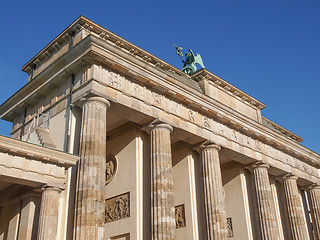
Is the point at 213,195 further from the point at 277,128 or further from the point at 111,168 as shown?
the point at 277,128

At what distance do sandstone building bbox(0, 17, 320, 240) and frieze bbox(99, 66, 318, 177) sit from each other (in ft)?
0.25

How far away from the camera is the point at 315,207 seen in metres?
31.8

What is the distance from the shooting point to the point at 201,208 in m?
22.5

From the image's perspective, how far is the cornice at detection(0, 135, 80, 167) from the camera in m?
13.3

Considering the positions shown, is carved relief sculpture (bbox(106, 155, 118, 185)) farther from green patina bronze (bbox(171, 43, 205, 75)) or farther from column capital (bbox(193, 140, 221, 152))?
green patina bronze (bbox(171, 43, 205, 75))

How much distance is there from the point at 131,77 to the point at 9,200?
8316 mm

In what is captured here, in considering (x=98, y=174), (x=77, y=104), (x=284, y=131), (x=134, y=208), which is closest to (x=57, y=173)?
(x=98, y=174)

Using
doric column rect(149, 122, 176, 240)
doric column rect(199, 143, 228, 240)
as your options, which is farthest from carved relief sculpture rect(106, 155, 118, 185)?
doric column rect(199, 143, 228, 240)

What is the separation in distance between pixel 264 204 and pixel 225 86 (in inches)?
340

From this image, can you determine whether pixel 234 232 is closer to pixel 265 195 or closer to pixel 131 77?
pixel 265 195

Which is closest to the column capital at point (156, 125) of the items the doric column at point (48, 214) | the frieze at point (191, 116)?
the frieze at point (191, 116)

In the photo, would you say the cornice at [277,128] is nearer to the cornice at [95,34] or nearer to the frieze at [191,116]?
the cornice at [95,34]

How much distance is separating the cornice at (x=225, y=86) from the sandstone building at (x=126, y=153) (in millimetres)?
94

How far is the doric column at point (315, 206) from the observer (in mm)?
30984
